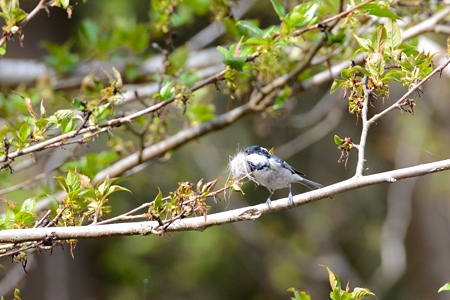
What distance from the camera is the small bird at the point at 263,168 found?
245cm

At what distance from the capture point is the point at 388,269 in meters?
6.19

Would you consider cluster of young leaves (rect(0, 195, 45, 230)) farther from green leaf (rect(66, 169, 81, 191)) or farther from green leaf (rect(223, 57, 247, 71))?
green leaf (rect(223, 57, 247, 71))

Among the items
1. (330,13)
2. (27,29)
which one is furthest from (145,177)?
(330,13)

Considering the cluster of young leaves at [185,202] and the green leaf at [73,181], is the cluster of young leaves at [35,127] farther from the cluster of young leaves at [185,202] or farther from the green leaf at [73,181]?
the cluster of young leaves at [185,202]

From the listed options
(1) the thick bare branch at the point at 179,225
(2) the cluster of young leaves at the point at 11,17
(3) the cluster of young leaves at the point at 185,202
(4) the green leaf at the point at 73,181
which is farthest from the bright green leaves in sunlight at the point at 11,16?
(3) the cluster of young leaves at the point at 185,202

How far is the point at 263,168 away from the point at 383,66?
90cm

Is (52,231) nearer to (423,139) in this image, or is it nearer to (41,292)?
(41,292)

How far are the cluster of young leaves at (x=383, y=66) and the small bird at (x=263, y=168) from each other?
0.57m

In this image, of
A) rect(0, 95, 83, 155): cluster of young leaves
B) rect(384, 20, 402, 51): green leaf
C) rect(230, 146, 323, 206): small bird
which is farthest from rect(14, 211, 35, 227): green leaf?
rect(384, 20, 402, 51): green leaf

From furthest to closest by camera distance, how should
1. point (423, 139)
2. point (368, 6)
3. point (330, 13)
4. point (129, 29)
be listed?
point (423, 139) → point (129, 29) → point (330, 13) → point (368, 6)

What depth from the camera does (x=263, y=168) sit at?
2678mm

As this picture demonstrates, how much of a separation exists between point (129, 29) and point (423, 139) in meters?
4.22

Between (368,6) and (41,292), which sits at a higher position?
(368,6)

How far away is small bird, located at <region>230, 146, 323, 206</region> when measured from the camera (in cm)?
245
